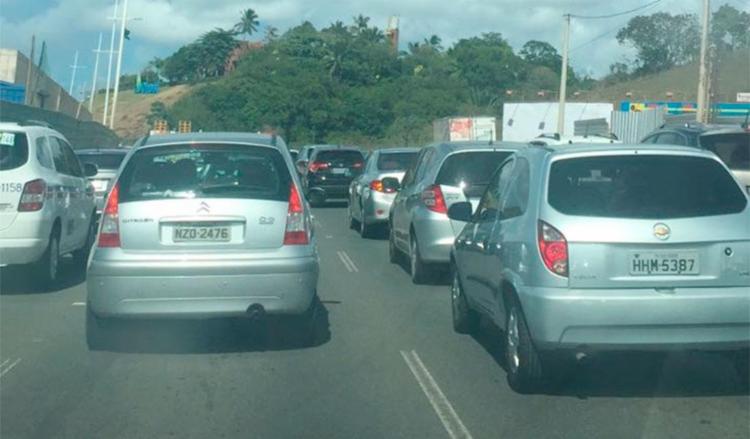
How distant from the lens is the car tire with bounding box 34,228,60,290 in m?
13.1

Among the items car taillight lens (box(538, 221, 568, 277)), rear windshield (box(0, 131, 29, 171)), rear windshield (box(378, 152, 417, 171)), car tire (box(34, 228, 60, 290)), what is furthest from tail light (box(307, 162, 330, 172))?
car taillight lens (box(538, 221, 568, 277))

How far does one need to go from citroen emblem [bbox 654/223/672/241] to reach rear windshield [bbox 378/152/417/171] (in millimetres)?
13623

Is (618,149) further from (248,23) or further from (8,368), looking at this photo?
(248,23)

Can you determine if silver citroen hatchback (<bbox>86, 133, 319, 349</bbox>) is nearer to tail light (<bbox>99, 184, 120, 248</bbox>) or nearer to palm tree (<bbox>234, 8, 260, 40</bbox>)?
tail light (<bbox>99, 184, 120, 248</bbox>)

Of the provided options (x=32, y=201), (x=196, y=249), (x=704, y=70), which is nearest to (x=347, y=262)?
(x=32, y=201)

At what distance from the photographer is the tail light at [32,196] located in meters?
12.7

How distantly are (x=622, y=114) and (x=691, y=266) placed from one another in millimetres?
38890

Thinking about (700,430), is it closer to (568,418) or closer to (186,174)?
(568,418)

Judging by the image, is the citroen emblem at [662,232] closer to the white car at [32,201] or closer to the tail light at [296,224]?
the tail light at [296,224]

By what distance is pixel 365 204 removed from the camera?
20141 mm

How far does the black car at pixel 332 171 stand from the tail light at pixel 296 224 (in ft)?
68.3

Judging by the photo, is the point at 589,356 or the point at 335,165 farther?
the point at 335,165

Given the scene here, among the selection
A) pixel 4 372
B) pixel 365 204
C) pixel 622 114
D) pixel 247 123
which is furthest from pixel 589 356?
pixel 247 123

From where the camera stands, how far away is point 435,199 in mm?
13289
